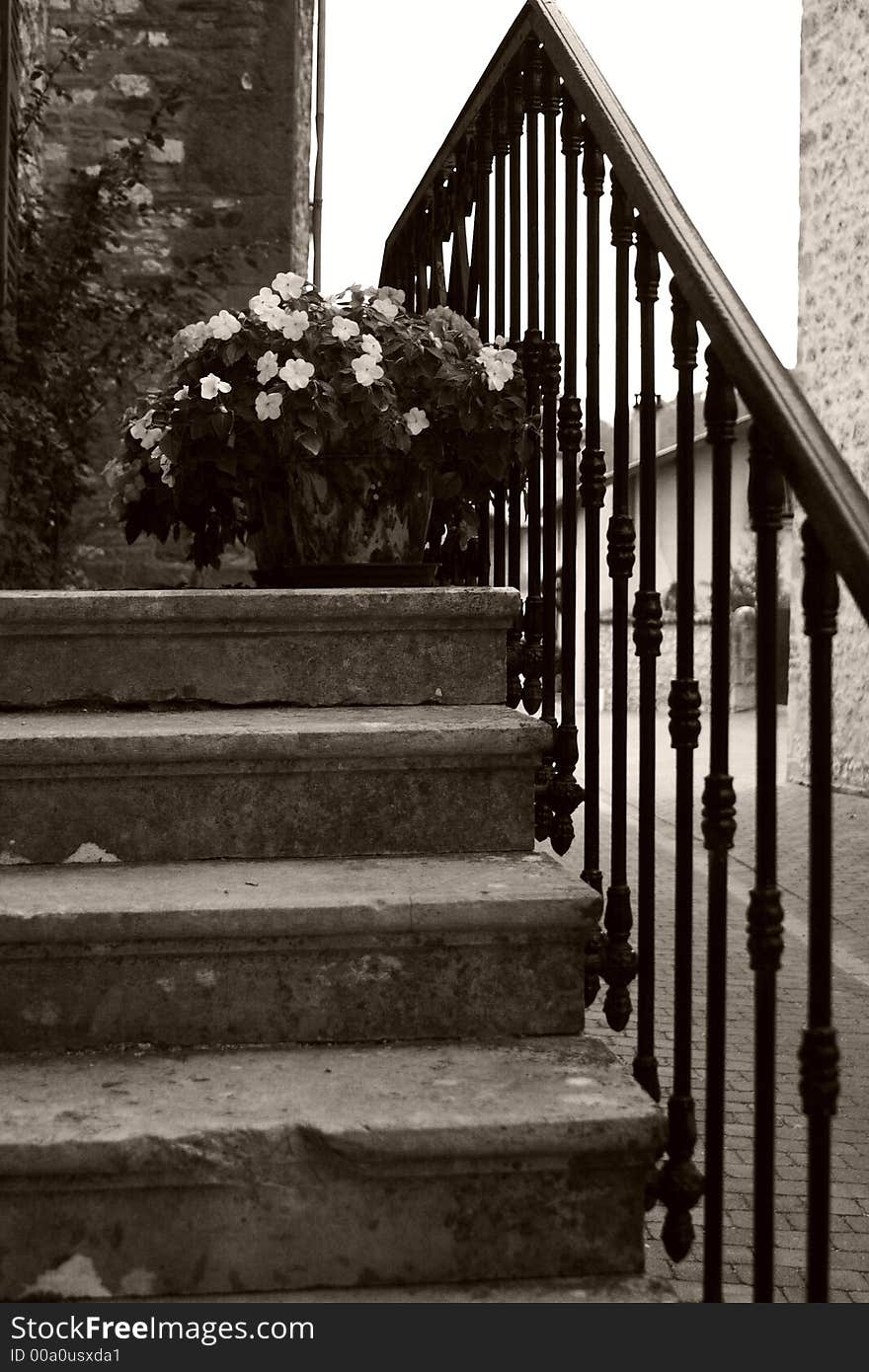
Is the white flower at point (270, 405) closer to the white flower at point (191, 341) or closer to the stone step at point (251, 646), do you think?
the white flower at point (191, 341)

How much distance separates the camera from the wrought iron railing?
4.50ft

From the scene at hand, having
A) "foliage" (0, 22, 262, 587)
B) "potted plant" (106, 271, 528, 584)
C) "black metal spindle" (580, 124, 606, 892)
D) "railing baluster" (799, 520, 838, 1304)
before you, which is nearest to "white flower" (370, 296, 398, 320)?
"potted plant" (106, 271, 528, 584)

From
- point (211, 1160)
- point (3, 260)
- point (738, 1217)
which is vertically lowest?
point (738, 1217)

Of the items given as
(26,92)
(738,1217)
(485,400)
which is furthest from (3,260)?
(738,1217)

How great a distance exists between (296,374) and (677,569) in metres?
1.37

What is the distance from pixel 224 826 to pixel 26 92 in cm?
487

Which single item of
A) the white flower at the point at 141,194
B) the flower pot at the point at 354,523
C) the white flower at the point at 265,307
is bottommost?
the flower pot at the point at 354,523

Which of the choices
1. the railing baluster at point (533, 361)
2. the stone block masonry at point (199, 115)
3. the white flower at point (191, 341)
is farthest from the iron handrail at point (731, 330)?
the stone block masonry at point (199, 115)

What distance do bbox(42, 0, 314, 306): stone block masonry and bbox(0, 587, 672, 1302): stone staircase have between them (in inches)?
183

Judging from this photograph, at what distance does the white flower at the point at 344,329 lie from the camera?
111 inches

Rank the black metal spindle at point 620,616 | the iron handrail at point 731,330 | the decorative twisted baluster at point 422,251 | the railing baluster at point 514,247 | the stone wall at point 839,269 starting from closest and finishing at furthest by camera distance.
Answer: the iron handrail at point 731,330, the black metal spindle at point 620,616, the railing baluster at point 514,247, the decorative twisted baluster at point 422,251, the stone wall at point 839,269

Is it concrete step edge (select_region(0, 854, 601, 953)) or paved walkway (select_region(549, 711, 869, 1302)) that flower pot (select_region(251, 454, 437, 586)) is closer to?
concrete step edge (select_region(0, 854, 601, 953))

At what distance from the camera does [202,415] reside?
2.78 metres
